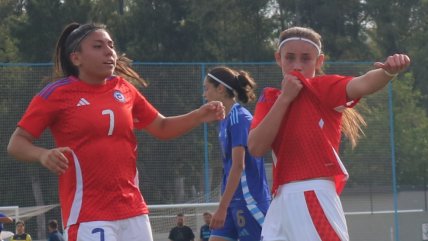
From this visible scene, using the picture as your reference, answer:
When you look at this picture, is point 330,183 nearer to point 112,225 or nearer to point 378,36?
point 112,225

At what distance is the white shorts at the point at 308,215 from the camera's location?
183 inches

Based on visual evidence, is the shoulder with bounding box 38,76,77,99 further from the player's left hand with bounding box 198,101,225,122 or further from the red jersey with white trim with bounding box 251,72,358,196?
the red jersey with white trim with bounding box 251,72,358,196

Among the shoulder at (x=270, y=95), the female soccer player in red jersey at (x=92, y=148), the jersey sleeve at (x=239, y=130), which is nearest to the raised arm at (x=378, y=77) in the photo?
the shoulder at (x=270, y=95)

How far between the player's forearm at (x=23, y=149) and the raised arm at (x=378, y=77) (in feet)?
4.85

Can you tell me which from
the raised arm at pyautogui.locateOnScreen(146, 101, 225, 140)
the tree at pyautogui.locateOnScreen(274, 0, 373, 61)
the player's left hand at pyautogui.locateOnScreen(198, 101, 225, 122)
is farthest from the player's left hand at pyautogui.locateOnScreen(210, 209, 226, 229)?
the tree at pyautogui.locateOnScreen(274, 0, 373, 61)

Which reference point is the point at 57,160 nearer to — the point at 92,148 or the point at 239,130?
the point at 92,148

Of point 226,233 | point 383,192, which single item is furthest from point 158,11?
point 226,233

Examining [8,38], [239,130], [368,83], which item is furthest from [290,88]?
[8,38]

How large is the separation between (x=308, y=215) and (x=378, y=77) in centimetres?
70

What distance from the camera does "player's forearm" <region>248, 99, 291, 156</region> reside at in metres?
4.66

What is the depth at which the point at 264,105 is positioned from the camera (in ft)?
16.2

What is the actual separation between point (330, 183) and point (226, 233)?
2284 millimetres

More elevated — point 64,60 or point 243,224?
point 64,60

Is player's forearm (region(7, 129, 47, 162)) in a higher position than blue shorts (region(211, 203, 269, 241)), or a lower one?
higher
